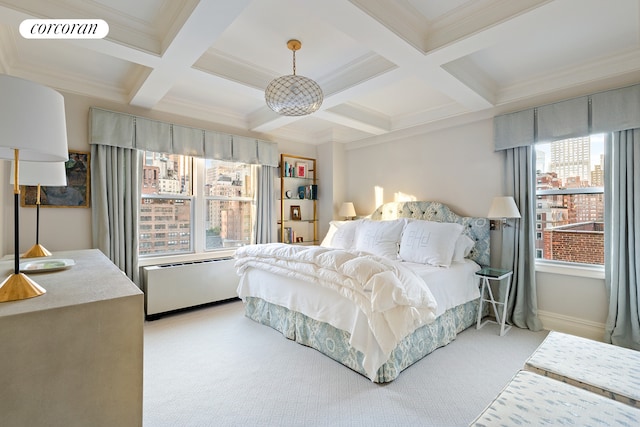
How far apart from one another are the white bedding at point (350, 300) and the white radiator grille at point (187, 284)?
709 millimetres

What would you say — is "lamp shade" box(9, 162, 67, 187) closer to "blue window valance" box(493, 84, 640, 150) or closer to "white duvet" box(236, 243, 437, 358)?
"white duvet" box(236, 243, 437, 358)

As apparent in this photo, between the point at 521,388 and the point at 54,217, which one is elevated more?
the point at 54,217

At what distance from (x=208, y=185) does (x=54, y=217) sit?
1706mm

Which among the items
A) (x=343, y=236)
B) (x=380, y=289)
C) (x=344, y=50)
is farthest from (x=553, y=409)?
(x=343, y=236)

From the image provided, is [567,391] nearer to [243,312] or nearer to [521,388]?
[521,388]

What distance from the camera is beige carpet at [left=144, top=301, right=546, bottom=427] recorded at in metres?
1.83

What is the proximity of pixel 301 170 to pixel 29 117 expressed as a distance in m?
4.34

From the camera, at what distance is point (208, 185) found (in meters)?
4.27

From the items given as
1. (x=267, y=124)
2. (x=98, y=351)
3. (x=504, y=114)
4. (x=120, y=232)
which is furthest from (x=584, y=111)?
(x=120, y=232)

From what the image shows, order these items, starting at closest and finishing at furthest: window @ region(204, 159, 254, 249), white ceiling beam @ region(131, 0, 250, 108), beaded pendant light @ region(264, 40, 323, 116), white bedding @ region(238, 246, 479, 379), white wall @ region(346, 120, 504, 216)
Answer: white ceiling beam @ region(131, 0, 250, 108) < white bedding @ region(238, 246, 479, 379) < beaded pendant light @ region(264, 40, 323, 116) < white wall @ region(346, 120, 504, 216) < window @ region(204, 159, 254, 249)

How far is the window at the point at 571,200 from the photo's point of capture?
9.78 ft

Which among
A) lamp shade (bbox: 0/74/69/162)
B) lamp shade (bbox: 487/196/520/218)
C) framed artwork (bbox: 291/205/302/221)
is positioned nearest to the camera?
lamp shade (bbox: 0/74/69/162)

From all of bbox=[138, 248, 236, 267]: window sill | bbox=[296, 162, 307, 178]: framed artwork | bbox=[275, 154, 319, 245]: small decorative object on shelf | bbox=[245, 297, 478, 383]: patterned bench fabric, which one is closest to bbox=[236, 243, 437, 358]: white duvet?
bbox=[245, 297, 478, 383]: patterned bench fabric

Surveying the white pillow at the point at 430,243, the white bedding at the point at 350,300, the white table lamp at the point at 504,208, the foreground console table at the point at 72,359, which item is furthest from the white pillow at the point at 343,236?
the foreground console table at the point at 72,359
